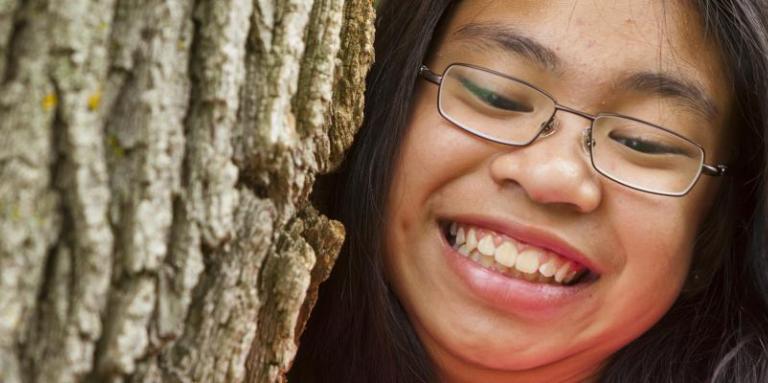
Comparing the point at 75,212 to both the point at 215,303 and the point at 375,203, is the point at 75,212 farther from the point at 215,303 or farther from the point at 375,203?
the point at 375,203

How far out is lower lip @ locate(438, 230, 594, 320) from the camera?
2002 millimetres

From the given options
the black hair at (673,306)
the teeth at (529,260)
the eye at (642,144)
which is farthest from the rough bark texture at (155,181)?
the eye at (642,144)

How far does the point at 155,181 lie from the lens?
1.13 metres

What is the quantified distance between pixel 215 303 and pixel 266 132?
26 cm

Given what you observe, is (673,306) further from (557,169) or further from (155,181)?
(155,181)

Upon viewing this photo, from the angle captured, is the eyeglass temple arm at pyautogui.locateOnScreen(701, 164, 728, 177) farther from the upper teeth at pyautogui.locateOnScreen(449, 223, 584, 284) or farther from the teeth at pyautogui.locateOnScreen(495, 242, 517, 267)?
the teeth at pyautogui.locateOnScreen(495, 242, 517, 267)

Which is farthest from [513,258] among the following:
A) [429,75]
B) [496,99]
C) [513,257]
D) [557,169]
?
[429,75]

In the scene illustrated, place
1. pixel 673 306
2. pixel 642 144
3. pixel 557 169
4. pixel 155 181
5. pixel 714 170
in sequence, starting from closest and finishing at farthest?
pixel 155 181
pixel 557 169
pixel 642 144
pixel 714 170
pixel 673 306

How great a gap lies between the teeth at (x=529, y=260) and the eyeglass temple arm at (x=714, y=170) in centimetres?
45

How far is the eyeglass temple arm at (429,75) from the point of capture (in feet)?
6.59

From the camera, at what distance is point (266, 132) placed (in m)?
1.28

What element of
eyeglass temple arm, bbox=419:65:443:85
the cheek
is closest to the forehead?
eyeglass temple arm, bbox=419:65:443:85

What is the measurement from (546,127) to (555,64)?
0.14 metres

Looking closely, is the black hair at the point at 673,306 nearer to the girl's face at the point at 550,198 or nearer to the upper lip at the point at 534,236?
the girl's face at the point at 550,198
